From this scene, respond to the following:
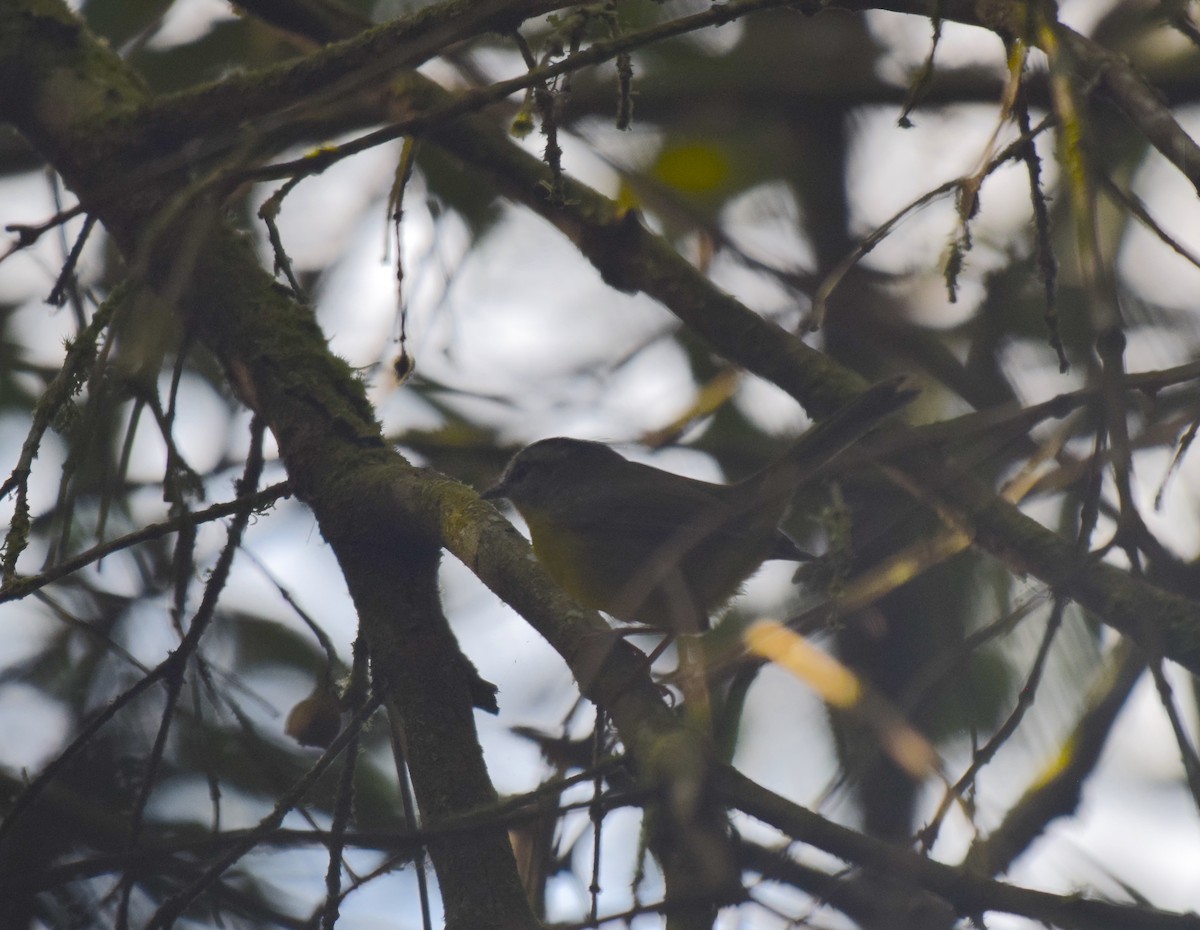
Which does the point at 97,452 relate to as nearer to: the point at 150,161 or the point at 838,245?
the point at 150,161

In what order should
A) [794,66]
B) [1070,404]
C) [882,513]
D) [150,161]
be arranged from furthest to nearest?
[794,66], [882,513], [150,161], [1070,404]

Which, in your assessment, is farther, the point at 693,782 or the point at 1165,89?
the point at 1165,89

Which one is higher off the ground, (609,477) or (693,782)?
(609,477)

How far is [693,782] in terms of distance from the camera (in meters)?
1.61

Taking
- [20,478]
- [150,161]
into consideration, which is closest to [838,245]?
[150,161]

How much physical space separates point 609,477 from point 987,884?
366 cm

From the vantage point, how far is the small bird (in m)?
3.66

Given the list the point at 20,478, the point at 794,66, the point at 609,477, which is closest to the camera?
the point at 20,478

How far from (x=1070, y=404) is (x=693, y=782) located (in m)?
1.09

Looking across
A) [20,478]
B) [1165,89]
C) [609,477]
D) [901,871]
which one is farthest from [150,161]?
[1165,89]

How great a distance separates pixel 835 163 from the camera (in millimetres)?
5375

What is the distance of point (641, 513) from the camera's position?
4.82 meters

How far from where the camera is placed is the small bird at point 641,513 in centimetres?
366

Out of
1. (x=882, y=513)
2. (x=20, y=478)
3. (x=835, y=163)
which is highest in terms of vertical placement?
(x=835, y=163)
